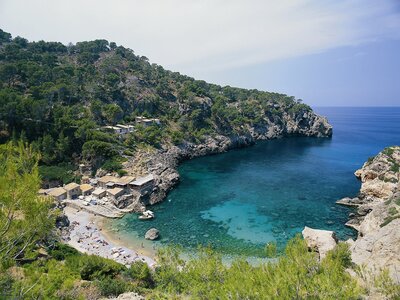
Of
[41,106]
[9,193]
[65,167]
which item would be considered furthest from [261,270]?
[41,106]

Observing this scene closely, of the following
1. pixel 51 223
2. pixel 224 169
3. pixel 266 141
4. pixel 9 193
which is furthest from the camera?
pixel 266 141

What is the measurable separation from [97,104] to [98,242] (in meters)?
35.7

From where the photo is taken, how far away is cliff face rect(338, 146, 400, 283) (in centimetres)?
1803

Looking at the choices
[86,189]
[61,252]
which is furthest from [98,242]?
[86,189]

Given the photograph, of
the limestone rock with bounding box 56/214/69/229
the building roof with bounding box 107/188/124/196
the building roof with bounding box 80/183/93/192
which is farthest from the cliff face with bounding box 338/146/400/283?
the building roof with bounding box 80/183/93/192

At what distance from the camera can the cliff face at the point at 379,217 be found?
18031 mm

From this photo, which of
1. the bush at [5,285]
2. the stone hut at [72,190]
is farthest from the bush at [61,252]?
the stone hut at [72,190]

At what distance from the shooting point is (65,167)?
143ft

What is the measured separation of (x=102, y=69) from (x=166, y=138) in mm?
31882

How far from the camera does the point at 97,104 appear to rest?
2255 inches

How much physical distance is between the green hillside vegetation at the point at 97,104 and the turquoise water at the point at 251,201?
12824 mm

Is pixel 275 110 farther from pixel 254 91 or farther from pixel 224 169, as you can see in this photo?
pixel 224 169

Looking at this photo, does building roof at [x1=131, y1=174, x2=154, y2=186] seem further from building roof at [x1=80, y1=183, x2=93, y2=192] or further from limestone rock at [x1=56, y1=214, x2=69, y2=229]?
limestone rock at [x1=56, y1=214, x2=69, y2=229]

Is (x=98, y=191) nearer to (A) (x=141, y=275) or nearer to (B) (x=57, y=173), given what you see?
(B) (x=57, y=173)
